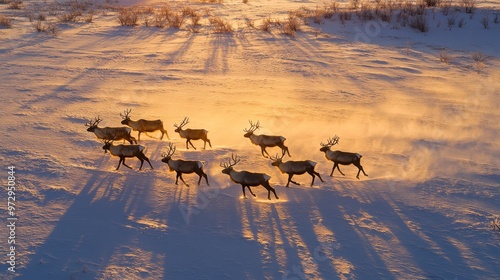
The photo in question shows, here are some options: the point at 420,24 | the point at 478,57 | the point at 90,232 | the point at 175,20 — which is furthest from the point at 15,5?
the point at 90,232

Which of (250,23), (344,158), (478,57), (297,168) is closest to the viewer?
(297,168)

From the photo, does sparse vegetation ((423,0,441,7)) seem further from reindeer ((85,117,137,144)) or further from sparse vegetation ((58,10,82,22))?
reindeer ((85,117,137,144))

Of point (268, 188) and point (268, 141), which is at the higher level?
point (268, 141)

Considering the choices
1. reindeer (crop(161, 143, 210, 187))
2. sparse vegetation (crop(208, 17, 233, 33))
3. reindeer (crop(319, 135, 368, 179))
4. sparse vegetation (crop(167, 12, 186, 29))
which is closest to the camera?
reindeer (crop(161, 143, 210, 187))

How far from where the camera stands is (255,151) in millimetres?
11398

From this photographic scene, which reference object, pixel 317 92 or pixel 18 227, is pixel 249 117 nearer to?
pixel 317 92

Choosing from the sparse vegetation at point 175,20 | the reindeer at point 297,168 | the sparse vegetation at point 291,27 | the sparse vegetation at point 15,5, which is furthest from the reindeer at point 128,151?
the sparse vegetation at point 15,5

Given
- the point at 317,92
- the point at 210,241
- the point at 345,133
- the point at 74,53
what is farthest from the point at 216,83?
the point at 210,241

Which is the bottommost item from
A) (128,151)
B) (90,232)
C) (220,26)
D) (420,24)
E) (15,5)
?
(90,232)

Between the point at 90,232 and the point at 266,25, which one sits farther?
the point at 266,25

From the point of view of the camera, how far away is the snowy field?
7367mm

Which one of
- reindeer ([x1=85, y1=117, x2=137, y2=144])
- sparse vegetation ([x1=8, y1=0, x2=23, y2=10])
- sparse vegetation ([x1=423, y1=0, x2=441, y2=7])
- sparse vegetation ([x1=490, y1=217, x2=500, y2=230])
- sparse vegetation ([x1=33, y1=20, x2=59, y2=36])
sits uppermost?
sparse vegetation ([x1=8, y1=0, x2=23, y2=10])

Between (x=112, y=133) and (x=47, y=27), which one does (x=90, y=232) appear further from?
(x=47, y=27)

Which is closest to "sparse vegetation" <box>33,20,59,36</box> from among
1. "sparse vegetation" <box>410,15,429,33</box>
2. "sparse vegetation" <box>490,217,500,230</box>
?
"sparse vegetation" <box>410,15,429,33</box>
